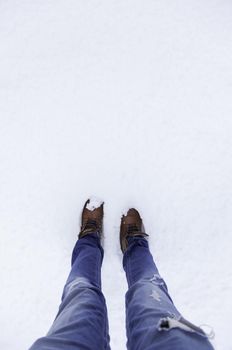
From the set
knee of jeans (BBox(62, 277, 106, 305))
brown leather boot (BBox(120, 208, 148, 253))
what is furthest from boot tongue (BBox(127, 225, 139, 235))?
knee of jeans (BBox(62, 277, 106, 305))

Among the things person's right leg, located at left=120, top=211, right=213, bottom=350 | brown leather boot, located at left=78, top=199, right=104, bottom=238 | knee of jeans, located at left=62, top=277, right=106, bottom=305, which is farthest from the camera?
brown leather boot, located at left=78, top=199, right=104, bottom=238

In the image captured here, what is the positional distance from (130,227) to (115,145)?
39 cm

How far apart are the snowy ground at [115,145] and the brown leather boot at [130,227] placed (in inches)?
2.1

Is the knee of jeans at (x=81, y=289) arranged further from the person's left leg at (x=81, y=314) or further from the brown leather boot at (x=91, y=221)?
the brown leather boot at (x=91, y=221)

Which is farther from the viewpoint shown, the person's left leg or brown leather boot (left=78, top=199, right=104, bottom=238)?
brown leather boot (left=78, top=199, right=104, bottom=238)

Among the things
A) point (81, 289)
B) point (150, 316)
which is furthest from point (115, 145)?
point (150, 316)

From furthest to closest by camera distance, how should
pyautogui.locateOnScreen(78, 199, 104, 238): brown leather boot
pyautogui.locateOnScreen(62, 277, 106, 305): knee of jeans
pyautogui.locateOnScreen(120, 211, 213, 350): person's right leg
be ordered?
pyautogui.locateOnScreen(78, 199, 104, 238): brown leather boot < pyautogui.locateOnScreen(62, 277, 106, 305): knee of jeans < pyautogui.locateOnScreen(120, 211, 213, 350): person's right leg

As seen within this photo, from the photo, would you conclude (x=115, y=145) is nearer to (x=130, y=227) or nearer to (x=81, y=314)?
(x=130, y=227)

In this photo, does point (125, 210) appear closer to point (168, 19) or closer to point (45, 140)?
point (45, 140)

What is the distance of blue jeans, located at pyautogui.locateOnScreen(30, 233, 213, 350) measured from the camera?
1.99 feet

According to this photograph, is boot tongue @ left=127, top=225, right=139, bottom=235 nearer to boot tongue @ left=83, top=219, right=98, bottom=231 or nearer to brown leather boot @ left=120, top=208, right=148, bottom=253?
brown leather boot @ left=120, top=208, right=148, bottom=253

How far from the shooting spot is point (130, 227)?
1234 mm

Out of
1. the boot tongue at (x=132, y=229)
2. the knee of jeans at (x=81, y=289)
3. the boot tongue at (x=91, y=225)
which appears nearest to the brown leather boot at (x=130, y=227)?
the boot tongue at (x=132, y=229)

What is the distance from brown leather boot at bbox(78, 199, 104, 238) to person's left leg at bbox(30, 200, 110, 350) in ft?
0.46
